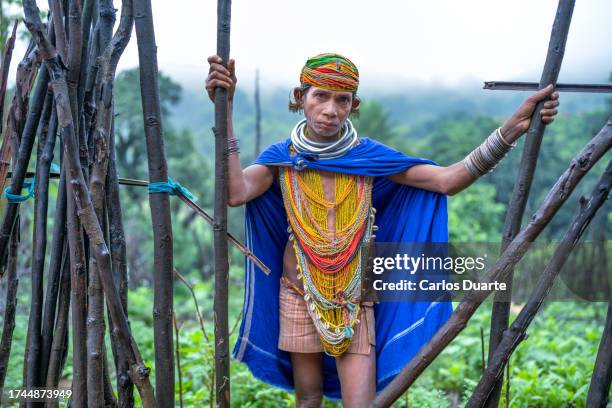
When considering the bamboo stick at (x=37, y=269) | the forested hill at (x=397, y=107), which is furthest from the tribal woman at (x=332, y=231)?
the forested hill at (x=397, y=107)

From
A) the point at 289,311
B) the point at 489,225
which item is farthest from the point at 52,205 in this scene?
the point at 289,311

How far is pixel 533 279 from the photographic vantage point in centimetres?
452

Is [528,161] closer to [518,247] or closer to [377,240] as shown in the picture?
[518,247]

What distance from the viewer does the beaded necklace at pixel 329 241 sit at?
2826mm

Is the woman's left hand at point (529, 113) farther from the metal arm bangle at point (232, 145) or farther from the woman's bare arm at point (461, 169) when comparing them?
the metal arm bangle at point (232, 145)

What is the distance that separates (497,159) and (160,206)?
132 centimetres

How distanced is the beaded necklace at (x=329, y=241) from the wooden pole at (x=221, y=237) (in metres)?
0.51

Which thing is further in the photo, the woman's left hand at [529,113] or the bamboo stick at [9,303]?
the bamboo stick at [9,303]

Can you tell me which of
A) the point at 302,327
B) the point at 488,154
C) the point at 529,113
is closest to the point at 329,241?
the point at 302,327

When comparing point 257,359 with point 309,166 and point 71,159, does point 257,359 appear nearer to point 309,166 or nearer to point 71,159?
point 309,166

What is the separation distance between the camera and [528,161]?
7.72ft

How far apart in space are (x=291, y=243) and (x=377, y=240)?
40 centimetres

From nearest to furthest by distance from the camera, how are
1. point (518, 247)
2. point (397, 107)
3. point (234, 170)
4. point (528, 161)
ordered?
point (518, 247)
point (528, 161)
point (234, 170)
point (397, 107)

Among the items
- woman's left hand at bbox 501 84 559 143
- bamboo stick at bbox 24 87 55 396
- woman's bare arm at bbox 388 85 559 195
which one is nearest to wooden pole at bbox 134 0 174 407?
bamboo stick at bbox 24 87 55 396
